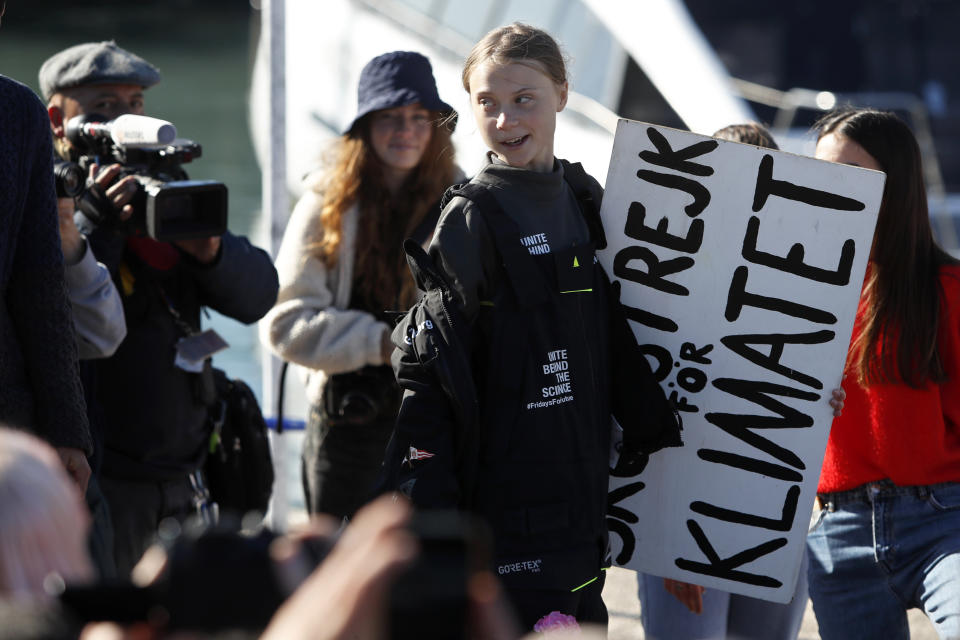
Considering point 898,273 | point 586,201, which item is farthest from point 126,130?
point 898,273

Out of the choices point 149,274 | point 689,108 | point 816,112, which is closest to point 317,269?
point 149,274

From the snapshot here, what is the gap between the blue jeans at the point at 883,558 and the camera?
8.26 feet

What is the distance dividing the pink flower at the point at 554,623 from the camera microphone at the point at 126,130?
1381 millimetres

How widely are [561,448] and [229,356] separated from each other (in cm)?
672

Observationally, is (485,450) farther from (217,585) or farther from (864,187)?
(217,585)

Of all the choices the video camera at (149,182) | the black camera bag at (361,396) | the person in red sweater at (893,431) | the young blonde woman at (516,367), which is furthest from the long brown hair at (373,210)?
the person in red sweater at (893,431)

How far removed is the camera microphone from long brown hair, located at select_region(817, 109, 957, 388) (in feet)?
4.90

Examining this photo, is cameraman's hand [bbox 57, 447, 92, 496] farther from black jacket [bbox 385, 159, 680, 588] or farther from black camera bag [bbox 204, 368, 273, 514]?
black camera bag [bbox 204, 368, 273, 514]

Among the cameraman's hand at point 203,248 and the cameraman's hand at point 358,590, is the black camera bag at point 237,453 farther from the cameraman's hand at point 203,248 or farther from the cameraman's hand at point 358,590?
the cameraman's hand at point 358,590

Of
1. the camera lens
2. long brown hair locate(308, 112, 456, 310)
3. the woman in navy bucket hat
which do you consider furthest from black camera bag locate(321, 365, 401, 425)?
the camera lens

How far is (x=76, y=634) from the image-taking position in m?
1.27

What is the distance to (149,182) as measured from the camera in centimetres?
296

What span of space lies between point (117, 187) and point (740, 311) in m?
1.42

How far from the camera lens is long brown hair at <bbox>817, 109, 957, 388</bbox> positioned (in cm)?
259
